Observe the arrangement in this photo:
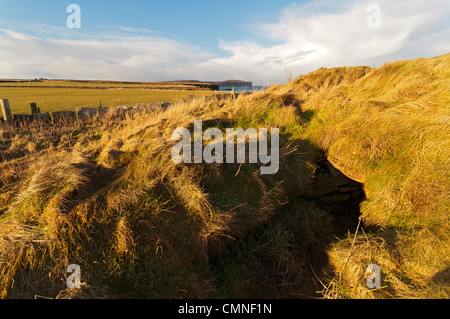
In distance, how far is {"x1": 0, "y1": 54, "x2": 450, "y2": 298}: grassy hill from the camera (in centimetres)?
262

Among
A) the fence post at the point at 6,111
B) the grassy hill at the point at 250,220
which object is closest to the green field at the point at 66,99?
the fence post at the point at 6,111

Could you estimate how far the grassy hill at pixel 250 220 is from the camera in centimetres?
262

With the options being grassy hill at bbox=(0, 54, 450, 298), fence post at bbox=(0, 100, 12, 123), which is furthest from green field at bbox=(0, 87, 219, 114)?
grassy hill at bbox=(0, 54, 450, 298)

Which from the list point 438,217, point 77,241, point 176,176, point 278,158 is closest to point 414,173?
point 438,217

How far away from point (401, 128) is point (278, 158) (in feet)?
8.23

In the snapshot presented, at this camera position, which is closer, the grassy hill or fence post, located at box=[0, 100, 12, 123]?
the grassy hill

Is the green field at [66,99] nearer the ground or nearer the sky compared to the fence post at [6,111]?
nearer the sky

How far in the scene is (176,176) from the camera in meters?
3.44

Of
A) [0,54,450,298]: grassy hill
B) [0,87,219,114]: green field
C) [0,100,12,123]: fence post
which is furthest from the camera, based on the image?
[0,87,219,114]: green field

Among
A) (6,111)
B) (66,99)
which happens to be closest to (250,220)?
(6,111)

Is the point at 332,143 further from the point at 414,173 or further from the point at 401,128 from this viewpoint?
the point at 414,173

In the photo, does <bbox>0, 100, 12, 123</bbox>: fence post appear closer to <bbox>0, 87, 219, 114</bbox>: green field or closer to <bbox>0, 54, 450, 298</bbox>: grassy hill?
<bbox>0, 87, 219, 114</bbox>: green field

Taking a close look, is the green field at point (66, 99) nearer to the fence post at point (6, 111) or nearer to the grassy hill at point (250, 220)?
the fence post at point (6, 111)

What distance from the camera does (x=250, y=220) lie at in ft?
11.4
